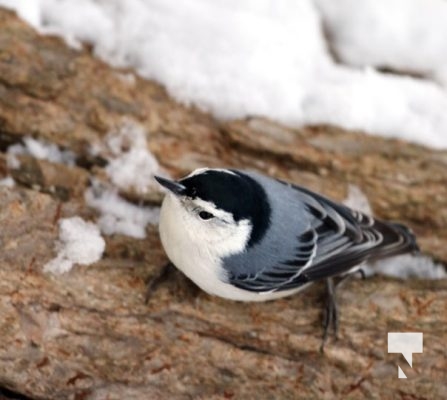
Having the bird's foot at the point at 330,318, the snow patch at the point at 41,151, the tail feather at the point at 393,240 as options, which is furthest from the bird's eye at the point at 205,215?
the snow patch at the point at 41,151

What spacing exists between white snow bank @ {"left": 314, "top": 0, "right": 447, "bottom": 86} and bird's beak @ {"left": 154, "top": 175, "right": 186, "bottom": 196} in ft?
7.75

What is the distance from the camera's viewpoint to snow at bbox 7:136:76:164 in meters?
4.76

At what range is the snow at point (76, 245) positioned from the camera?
4.27 m

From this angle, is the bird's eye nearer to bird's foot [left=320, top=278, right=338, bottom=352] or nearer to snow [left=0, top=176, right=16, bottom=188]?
bird's foot [left=320, top=278, right=338, bottom=352]

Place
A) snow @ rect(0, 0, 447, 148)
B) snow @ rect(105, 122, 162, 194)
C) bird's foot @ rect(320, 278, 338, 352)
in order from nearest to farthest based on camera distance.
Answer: bird's foot @ rect(320, 278, 338, 352)
snow @ rect(105, 122, 162, 194)
snow @ rect(0, 0, 447, 148)

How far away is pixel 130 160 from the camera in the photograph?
16.2 ft

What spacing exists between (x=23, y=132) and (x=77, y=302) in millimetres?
1136

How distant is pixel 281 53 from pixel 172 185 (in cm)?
204

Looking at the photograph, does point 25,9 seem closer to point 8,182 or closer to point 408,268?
point 8,182

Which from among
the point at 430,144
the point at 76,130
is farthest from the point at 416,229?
the point at 76,130

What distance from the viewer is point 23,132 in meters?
4.82

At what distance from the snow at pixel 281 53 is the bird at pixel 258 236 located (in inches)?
37.4

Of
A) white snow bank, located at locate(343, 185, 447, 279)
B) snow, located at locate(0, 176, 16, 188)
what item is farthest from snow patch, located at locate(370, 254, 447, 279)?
snow, located at locate(0, 176, 16, 188)

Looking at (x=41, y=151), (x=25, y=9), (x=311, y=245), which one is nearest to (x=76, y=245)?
(x=41, y=151)
